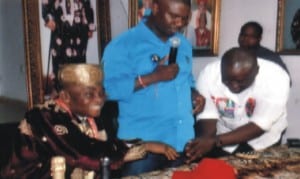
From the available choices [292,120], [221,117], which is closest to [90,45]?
[221,117]

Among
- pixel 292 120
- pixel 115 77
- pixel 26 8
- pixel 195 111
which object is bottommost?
pixel 292 120

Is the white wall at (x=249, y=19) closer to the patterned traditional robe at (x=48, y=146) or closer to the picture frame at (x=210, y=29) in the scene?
the picture frame at (x=210, y=29)

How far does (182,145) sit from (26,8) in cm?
172

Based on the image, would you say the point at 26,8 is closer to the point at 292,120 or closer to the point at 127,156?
the point at 127,156

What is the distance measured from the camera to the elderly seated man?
5.24 ft

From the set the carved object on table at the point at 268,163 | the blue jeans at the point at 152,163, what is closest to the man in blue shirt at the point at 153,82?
the blue jeans at the point at 152,163

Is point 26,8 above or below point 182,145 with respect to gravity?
above

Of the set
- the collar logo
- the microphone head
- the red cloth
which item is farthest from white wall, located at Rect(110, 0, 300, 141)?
the red cloth

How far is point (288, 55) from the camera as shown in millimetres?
3688

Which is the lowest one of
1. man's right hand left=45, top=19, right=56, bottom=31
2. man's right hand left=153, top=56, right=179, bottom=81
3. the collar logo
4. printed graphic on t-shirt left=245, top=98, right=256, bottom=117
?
printed graphic on t-shirt left=245, top=98, right=256, bottom=117

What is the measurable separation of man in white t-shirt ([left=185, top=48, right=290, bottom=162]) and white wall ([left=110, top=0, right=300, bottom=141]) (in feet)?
4.45

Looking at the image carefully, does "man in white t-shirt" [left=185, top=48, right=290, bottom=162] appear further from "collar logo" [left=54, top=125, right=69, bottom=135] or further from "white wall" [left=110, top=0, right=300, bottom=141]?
"white wall" [left=110, top=0, right=300, bottom=141]

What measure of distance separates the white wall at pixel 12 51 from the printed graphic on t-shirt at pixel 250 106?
7.27 feet

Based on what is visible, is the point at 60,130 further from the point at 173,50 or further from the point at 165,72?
the point at 173,50
